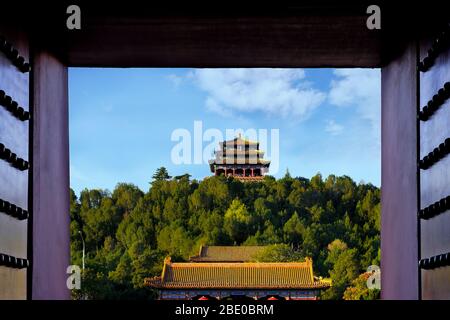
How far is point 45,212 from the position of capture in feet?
7.97

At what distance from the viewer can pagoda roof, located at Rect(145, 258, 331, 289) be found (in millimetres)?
22438

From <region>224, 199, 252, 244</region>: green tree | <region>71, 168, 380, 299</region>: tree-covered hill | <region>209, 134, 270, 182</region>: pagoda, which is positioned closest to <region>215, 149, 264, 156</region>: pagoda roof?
<region>209, 134, 270, 182</region>: pagoda

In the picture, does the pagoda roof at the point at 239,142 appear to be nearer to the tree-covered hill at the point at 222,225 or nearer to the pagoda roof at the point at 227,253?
the tree-covered hill at the point at 222,225

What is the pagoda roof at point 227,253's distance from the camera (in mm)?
27062

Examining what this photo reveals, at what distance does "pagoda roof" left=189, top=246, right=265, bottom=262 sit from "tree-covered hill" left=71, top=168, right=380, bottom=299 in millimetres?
250

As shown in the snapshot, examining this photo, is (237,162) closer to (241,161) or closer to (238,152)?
(241,161)

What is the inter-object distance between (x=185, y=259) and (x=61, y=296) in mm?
24390

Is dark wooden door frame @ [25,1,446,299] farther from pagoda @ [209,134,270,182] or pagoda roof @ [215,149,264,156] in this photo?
pagoda roof @ [215,149,264,156]

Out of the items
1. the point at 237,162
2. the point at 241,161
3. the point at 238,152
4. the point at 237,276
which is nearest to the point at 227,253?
the point at 237,276

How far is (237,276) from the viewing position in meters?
23.1

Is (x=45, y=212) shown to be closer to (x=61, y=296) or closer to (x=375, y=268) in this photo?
(x=61, y=296)

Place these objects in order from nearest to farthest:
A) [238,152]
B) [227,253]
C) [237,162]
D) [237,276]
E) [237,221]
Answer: [237,276]
[238,152]
[237,162]
[237,221]
[227,253]

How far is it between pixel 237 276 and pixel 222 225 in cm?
364
